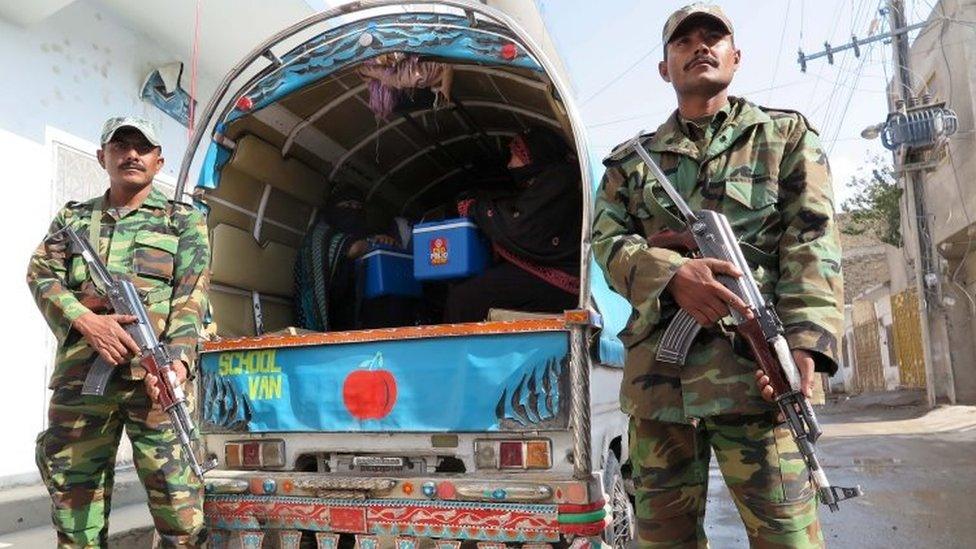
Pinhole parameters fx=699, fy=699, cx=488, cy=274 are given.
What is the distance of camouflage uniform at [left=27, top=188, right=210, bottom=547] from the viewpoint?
8.69ft

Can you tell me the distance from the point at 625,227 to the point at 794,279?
20.8 inches

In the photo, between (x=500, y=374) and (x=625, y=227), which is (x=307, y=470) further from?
(x=625, y=227)

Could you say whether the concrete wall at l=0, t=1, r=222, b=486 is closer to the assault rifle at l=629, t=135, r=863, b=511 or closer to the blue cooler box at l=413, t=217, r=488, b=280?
the blue cooler box at l=413, t=217, r=488, b=280

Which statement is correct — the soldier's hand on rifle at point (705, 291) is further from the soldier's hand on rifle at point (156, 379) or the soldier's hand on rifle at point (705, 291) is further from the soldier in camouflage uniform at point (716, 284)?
the soldier's hand on rifle at point (156, 379)

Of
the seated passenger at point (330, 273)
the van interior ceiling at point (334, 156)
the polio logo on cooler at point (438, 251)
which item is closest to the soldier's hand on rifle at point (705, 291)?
the van interior ceiling at point (334, 156)

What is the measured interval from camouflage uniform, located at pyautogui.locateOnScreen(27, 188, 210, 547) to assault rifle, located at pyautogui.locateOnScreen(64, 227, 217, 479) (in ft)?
0.22

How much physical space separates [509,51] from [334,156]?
190 centimetres

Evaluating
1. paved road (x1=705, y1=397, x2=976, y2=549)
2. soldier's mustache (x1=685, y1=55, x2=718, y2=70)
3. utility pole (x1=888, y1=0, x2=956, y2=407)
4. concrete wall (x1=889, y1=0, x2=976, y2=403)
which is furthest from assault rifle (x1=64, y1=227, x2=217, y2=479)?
utility pole (x1=888, y1=0, x2=956, y2=407)

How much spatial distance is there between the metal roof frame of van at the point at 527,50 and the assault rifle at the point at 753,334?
831mm

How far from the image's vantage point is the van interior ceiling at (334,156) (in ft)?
12.8

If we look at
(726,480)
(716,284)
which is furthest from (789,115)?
(726,480)

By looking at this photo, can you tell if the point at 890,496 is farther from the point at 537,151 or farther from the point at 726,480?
the point at 726,480

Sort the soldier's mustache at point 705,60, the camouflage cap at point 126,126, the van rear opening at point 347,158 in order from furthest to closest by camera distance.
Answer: the van rear opening at point 347,158 → the camouflage cap at point 126,126 → the soldier's mustache at point 705,60

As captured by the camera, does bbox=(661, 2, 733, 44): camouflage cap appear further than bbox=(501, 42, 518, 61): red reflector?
No
